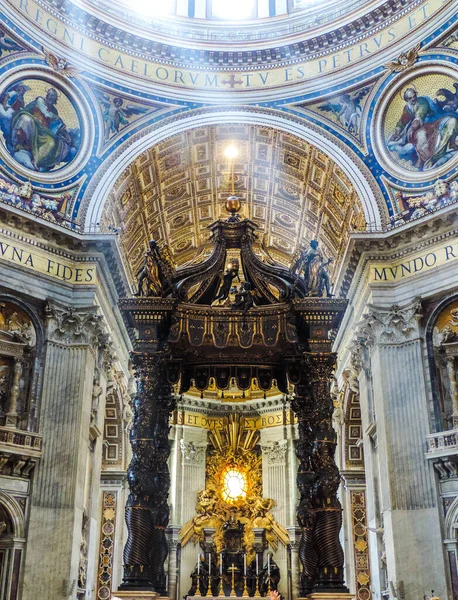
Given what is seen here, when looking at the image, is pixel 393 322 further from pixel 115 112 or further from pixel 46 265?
pixel 115 112

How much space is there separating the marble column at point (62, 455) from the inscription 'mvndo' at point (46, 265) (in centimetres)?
65

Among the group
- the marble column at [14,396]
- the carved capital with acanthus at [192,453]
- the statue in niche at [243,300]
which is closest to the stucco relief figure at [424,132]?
the statue in niche at [243,300]

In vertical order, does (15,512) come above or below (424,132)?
below

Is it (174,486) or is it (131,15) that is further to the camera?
(174,486)

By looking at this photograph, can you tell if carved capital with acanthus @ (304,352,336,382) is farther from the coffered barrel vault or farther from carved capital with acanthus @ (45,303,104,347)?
the coffered barrel vault

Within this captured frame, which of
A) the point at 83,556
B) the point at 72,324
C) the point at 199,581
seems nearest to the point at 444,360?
the point at 72,324

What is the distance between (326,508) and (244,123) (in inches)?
379

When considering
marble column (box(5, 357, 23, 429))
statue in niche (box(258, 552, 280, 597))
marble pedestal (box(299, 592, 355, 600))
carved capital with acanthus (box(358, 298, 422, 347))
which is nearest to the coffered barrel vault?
carved capital with acanthus (box(358, 298, 422, 347))

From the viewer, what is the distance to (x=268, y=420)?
77.2 ft

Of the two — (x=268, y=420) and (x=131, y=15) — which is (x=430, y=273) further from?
(x=268, y=420)

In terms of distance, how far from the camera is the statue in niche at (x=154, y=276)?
9.00m

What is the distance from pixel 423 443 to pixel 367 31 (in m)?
8.19

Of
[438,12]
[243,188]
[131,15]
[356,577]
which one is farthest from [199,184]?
[356,577]

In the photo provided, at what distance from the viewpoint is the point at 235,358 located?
9.71 meters
